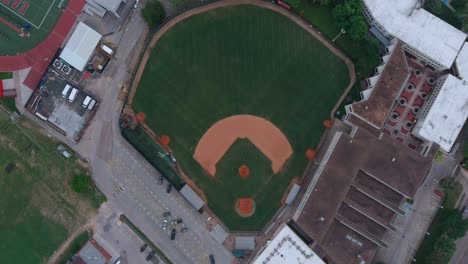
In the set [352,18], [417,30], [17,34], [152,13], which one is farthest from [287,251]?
[17,34]

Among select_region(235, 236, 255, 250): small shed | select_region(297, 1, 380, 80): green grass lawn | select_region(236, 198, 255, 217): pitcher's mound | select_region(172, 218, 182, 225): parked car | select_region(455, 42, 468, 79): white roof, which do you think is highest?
select_region(455, 42, 468, 79): white roof

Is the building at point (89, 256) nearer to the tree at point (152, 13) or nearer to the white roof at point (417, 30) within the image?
the tree at point (152, 13)

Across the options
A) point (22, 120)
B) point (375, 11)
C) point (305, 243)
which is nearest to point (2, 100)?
point (22, 120)

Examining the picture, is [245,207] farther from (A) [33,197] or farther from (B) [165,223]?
(A) [33,197]

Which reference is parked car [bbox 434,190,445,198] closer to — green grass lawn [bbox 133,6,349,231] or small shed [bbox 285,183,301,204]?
green grass lawn [bbox 133,6,349,231]

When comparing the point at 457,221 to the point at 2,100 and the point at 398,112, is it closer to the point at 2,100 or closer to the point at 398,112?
the point at 398,112

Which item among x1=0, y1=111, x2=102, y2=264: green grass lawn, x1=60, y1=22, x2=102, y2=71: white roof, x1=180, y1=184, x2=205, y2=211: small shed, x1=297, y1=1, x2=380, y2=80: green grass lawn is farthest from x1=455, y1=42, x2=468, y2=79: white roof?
x1=0, y1=111, x2=102, y2=264: green grass lawn
